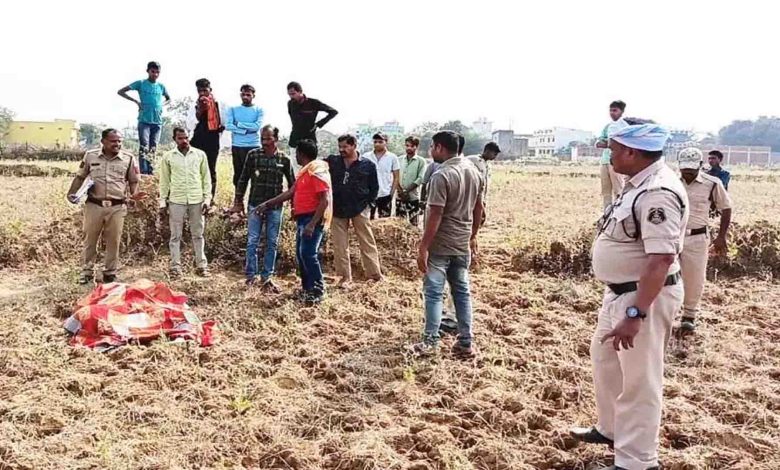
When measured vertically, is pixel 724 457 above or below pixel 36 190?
below

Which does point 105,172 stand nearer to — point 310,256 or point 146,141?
point 310,256

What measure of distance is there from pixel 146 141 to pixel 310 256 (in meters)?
3.73

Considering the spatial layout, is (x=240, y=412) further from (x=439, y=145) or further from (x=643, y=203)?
(x=643, y=203)

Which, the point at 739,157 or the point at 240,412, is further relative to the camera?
the point at 739,157

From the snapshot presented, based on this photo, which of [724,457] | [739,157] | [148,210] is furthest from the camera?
[739,157]

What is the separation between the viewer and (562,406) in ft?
12.9

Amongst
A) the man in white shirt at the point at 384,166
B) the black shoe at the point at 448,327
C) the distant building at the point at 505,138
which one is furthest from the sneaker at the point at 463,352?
the distant building at the point at 505,138

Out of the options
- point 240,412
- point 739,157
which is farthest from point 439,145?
point 739,157

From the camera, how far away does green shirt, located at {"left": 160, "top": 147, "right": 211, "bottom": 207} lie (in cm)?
639

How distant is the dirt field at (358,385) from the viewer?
330 centimetres

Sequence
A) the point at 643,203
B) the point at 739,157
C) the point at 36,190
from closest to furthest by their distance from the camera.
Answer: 1. the point at 643,203
2. the point at 36,190
3. the point at 739,157

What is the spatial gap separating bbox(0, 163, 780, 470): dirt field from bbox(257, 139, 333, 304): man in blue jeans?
0.86ft

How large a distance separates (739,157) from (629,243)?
83194 mm

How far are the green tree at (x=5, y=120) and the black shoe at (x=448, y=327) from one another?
43911 mm
